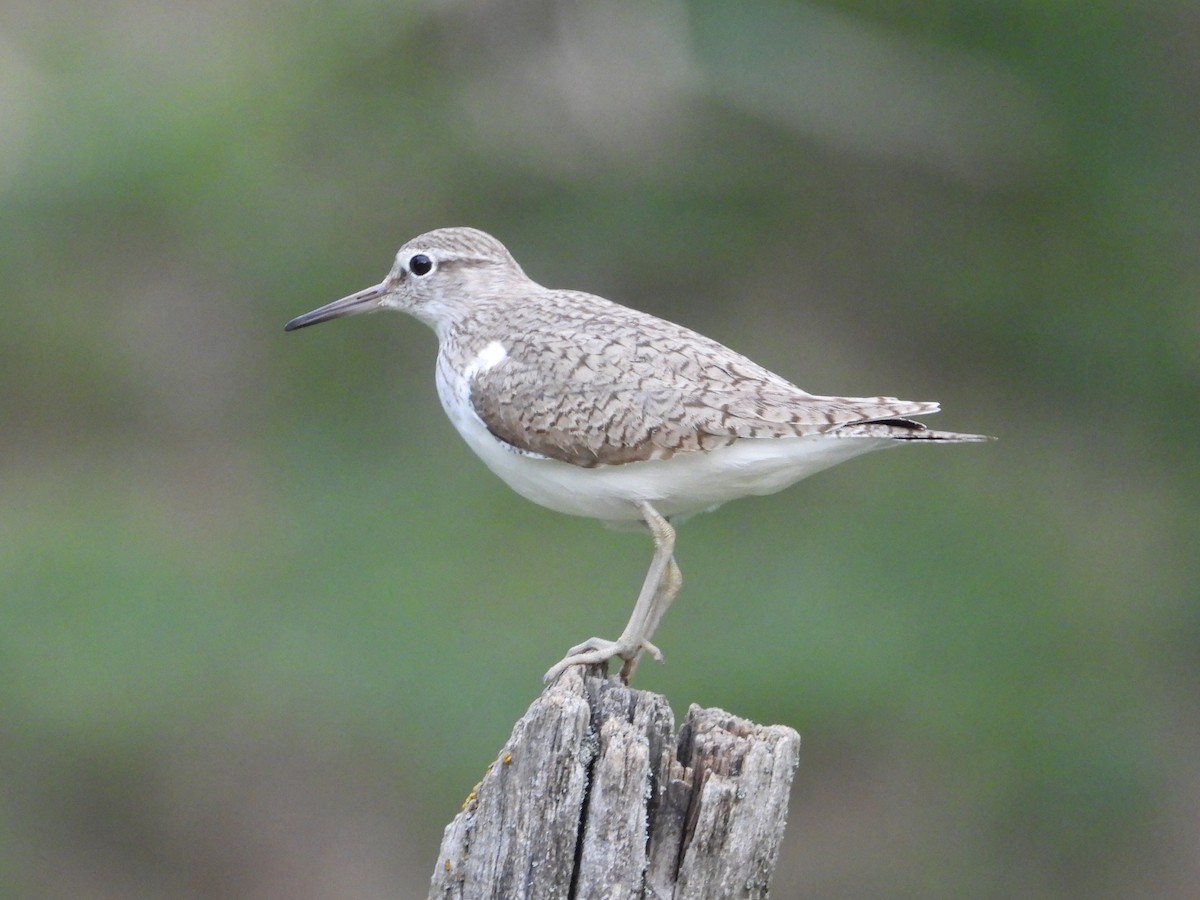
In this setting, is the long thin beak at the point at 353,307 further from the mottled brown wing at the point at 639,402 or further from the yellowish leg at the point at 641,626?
the yellowish leg at the point at 641,626

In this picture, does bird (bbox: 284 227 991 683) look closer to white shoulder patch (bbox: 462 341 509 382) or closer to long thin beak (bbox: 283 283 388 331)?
white shoulder patch (bbox: 462 341 509 382)

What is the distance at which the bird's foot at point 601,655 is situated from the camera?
18.8ft

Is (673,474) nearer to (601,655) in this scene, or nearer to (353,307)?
(601,655)

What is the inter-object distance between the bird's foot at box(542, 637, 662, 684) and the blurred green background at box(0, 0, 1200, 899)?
15.6 ft

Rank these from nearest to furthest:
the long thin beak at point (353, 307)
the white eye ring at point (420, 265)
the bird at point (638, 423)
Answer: the bird at point (638, 423) → the white eye ring at point (420, 265) → the long thin beak at point (353, 307)

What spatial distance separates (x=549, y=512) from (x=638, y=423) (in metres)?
6.79

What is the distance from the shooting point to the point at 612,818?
4.50 m

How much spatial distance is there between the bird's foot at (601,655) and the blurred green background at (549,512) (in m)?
4.76

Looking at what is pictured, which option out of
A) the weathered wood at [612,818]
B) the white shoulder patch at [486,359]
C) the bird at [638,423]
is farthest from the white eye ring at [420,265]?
the weathered wood at [612,818]

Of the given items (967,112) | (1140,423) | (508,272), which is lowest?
(508,272)

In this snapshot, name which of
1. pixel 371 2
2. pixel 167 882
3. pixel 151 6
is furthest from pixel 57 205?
pixel 167 882

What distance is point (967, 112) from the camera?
11445 millimetres

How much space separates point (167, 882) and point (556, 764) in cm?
754

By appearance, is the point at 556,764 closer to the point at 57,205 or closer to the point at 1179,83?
the point at 1179,83
